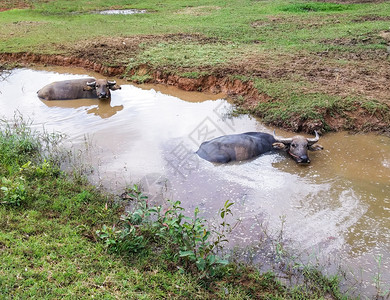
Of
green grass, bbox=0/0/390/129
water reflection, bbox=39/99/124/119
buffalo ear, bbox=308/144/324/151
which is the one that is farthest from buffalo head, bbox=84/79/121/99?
buffalo ear, bbox=308/144/324/151

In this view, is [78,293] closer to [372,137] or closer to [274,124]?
[274,124]

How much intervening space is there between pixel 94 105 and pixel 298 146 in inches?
166

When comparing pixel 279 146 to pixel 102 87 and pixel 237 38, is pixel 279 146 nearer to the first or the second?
pixel 102 87

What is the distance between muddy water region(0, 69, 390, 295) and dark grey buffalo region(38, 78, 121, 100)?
0.21 meters

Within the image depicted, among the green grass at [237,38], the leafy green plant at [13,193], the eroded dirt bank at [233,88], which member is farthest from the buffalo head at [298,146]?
the leafy green plant at [13,193]

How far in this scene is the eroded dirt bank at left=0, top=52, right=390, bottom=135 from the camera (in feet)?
19.2

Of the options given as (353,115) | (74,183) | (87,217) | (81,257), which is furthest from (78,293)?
(353,115)

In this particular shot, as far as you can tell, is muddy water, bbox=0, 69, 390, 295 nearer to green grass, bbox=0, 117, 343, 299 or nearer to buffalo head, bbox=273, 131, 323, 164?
buffalo head, bbox=273, 131, 323, 164

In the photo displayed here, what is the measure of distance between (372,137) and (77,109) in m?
5.31

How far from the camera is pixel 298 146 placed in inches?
199

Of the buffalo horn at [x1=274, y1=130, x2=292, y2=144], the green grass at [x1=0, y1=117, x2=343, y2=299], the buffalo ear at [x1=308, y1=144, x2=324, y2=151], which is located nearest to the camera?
the green grass at [x1=0, y1=117, x2=343, y2=299]

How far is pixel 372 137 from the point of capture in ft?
18.3

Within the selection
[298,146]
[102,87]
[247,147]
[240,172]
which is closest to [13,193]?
[240,172]

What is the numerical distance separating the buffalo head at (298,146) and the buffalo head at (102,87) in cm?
375
